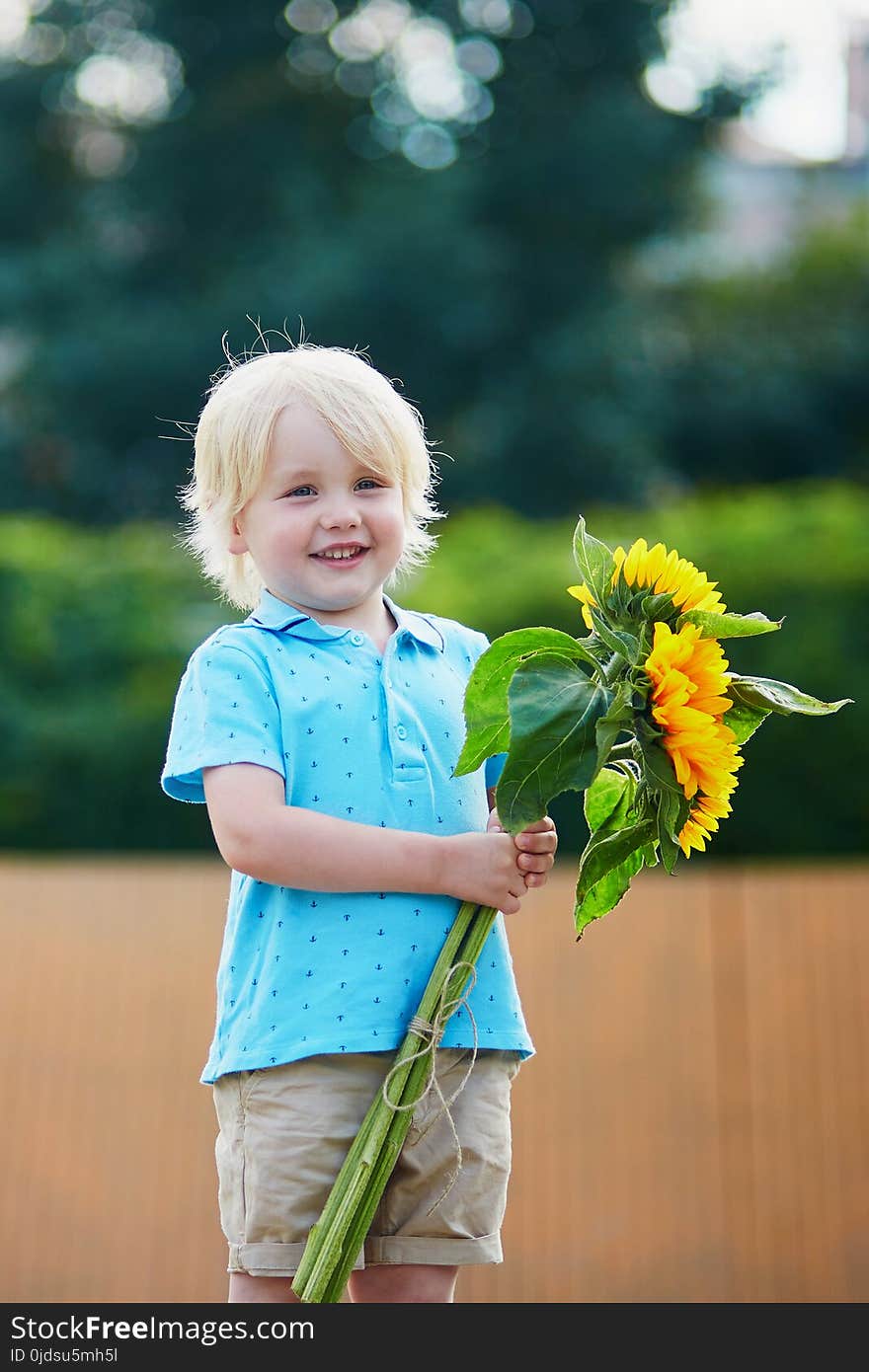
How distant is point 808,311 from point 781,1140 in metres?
12.5

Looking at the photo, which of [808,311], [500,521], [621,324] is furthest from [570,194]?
[500,521]

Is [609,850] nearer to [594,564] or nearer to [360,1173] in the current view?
[594,564]

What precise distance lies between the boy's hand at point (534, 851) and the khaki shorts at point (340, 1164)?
22cm

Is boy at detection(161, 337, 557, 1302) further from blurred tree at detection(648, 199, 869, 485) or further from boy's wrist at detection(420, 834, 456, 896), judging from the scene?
blurred tree at detection(648, 199, 869, 485)

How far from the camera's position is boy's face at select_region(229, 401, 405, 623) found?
71.2 inches

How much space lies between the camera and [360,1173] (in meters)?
1.66

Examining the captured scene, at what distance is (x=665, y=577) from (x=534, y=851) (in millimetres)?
319

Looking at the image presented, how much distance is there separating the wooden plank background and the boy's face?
2.67 m

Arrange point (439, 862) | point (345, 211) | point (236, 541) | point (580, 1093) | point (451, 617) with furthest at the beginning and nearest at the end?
point (345, 211)
point (451, 617)
point (580, 1093)
point (236, 541)
point (439, 862)

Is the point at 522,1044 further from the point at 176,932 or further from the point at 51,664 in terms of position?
the point at 51,664

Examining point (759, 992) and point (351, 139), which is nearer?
point (759, 992)

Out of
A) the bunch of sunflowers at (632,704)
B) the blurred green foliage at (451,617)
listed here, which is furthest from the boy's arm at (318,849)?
the blurred green foliage at (451,617)

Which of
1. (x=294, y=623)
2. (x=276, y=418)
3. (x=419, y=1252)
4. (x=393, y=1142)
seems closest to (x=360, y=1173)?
(x=393, y=1142)

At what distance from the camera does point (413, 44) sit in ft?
43.1
